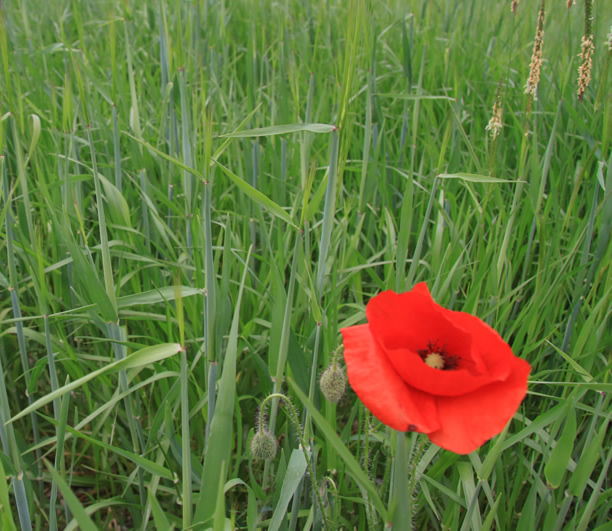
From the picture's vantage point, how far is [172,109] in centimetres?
125

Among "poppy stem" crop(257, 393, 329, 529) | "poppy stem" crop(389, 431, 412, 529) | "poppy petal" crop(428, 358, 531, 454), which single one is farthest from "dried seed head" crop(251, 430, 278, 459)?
"poppy petal" crop(428, 358, 531, 454)

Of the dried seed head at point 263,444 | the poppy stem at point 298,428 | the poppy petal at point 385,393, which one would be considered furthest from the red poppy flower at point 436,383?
the dried seed head at point 263,444

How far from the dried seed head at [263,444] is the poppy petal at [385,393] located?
265 millimetres

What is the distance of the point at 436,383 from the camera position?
17.5 inches

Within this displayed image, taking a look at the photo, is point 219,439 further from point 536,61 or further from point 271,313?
point 536,61

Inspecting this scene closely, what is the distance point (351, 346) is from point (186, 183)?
29.0 inches

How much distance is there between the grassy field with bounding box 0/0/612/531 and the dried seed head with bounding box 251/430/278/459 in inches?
1.1

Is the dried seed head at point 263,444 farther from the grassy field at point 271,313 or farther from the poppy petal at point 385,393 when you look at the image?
the poppy petal at point 385,393

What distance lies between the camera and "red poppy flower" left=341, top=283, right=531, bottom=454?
0.44 m

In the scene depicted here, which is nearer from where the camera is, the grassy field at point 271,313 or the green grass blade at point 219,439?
the green grass blade at point 219,439

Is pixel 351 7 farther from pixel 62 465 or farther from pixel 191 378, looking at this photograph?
pixel 62 465

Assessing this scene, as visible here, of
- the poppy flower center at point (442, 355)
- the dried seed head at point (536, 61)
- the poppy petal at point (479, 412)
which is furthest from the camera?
the dried seed head at point (536, 61)

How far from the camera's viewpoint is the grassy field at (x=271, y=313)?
2.24 feet

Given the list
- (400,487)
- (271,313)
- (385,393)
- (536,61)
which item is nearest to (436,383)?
(385,393)
